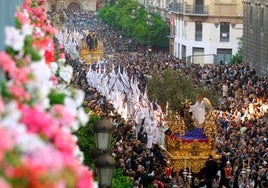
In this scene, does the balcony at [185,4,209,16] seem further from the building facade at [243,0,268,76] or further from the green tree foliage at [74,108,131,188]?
the green tree foliage at [74,108,131,188]

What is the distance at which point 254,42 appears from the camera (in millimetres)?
65438

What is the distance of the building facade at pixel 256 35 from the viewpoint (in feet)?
201

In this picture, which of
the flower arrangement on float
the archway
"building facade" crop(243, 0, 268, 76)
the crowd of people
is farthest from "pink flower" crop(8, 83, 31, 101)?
the archway

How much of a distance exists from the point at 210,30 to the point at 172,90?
48186 mm

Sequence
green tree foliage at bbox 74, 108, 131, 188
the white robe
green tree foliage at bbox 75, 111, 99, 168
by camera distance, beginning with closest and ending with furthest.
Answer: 1. green tree foliage at bbox 74, 108, 131, 188
2. green tree foliage at bbox 75, 111, 99, 168
3. the white robe

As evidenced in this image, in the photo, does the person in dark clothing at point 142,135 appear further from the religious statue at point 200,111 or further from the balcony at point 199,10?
the balcony at point 199,10

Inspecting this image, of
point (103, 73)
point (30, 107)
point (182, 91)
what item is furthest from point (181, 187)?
point (103, 73)

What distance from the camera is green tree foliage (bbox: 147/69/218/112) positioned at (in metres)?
39.6

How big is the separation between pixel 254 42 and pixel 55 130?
59571 mm

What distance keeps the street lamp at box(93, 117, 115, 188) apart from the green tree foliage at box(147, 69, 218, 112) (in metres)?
23.9

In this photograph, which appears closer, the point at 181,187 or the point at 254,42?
the point at 181,187

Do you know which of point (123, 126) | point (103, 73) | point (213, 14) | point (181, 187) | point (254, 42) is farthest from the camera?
point (213, 14)

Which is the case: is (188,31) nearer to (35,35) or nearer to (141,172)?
(141,172)

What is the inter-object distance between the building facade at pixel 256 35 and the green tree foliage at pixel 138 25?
24154 mm
